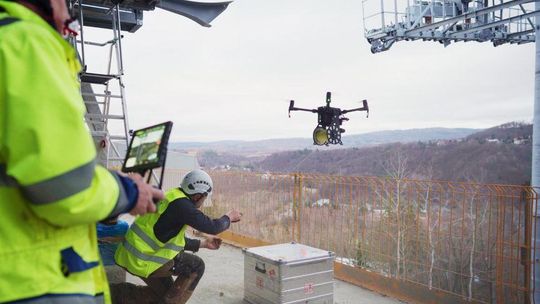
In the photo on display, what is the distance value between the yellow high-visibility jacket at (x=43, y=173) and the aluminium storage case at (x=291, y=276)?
3775 mm

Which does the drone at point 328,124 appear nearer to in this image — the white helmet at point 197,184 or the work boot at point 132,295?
the white helmet at point 197,184

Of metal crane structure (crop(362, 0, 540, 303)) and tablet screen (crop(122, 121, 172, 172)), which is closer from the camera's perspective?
tablet screen (crop(122, 121, 172, 172))

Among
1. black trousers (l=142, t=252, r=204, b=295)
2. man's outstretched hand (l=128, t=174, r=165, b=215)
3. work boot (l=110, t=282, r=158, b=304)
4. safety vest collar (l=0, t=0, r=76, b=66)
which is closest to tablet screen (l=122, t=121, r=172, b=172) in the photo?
man's outstretched hand (l=128, t=174, r=165, b=215)

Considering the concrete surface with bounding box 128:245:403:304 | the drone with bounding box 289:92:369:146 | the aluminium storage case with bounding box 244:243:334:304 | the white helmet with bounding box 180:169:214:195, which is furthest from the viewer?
the drone with bounding box 289:92:369:146

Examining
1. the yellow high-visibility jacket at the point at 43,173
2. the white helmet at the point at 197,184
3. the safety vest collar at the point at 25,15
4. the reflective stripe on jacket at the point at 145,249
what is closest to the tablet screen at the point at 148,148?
the yellow high-visibility jacket at the point at 43,173

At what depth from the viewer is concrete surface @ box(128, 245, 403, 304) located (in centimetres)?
607

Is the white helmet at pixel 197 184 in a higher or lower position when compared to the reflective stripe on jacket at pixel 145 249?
higher

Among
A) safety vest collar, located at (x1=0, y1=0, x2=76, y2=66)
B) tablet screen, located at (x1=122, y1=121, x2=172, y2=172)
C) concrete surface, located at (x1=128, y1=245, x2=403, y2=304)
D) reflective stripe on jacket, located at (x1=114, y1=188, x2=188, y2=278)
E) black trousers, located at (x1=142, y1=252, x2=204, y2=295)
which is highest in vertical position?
safety vest collar, located at (x1=0, y1=0, x2=76, y2=66)

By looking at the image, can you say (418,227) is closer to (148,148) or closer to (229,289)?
(229,289)

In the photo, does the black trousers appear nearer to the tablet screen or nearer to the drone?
the tablet screen

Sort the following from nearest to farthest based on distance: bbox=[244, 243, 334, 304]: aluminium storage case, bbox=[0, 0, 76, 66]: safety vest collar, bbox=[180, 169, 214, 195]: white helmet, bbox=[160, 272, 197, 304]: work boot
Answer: bbox=[0, 0, 76, 66]: safety vest collar → bbox=[160, 272, 197, 304]: work boot → bbox=[180, 169, 214, 195]: white helmet → bbox=[244, 243, 334, 304]: aluminium storage case

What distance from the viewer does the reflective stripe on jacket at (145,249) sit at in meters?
4.20

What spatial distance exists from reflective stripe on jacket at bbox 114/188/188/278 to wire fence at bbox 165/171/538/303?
3.45 metres

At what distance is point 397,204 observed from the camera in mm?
6973
